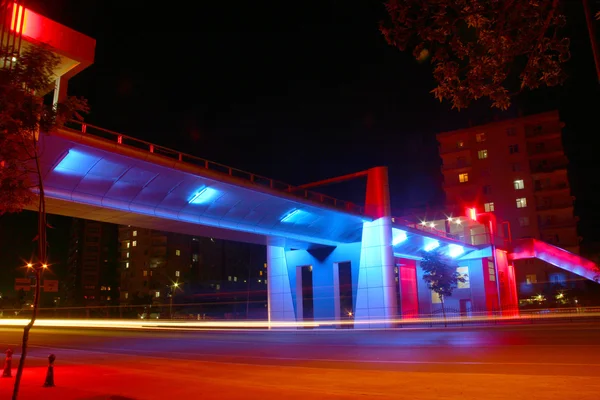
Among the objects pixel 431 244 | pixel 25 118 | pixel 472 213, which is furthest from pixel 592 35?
pixel 472 213

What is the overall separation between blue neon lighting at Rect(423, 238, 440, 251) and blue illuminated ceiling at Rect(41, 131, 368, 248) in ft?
43.9

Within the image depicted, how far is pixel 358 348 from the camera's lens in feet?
70.3

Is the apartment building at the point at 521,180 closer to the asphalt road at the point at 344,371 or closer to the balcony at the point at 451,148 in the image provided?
the balcony at the point at 451,148

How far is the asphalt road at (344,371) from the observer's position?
10508 mm

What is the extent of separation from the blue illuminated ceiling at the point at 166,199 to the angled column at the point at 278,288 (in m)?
5.30

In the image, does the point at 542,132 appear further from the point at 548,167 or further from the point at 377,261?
the point at 377,261

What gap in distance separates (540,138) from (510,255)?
21.3 metres

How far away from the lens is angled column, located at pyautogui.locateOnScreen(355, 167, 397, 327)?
34625 mm

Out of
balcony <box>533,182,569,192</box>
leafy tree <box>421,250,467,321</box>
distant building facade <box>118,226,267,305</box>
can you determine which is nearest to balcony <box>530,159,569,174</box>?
balcony <box>533,182,569,192</box>

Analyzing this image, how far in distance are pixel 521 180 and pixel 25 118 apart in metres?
73.5

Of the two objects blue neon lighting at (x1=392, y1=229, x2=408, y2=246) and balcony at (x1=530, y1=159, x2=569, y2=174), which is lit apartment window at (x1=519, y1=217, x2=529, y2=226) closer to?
balcony at (x1=530, y1=159, x2=569, y2=174)

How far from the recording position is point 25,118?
824 centimetres

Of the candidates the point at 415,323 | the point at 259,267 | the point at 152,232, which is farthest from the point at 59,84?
the point at 259,267

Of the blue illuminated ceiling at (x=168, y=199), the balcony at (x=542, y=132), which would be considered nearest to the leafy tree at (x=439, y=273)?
the blue illuminated ceiling at (x=168, y=199)
